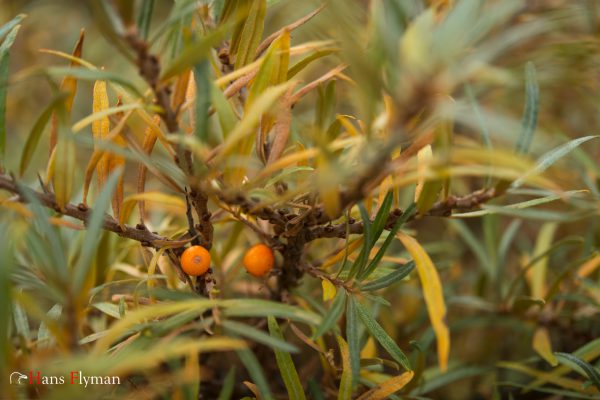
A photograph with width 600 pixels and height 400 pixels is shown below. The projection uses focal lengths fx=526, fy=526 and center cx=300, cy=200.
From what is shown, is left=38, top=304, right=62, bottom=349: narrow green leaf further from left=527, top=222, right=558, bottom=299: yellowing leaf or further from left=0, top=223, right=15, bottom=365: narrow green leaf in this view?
left=527, top=222, right=558, bottom=299: yellowing leaf

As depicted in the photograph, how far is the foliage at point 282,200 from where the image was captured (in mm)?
288

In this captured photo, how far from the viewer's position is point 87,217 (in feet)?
1.31

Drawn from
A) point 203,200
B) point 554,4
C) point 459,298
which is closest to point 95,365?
point 203,200

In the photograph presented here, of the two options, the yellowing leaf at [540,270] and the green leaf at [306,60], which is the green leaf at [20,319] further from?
the yellowing leaf at [540,270]

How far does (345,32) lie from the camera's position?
28cm

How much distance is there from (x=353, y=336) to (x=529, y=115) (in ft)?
0.65

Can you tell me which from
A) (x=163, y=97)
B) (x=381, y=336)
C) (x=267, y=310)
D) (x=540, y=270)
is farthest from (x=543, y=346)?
(x=163, y=97)

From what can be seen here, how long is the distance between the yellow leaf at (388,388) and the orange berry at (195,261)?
173mm

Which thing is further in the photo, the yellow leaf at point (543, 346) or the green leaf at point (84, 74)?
the yellow leaf at point (543, 346)

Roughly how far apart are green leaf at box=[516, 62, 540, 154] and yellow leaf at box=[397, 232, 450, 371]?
0.31 ft

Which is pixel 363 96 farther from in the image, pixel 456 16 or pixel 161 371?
pixel 161 371

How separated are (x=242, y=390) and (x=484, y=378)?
307mm

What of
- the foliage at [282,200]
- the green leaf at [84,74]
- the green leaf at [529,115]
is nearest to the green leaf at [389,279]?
the foliage at [282,200]

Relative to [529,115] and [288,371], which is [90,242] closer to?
[288,371]
